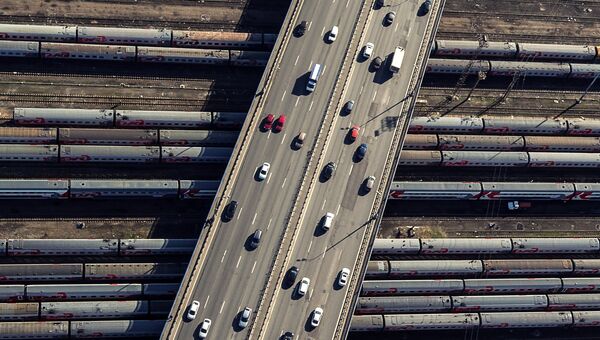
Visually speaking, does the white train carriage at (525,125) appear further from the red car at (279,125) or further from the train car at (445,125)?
the red car at (279,125)

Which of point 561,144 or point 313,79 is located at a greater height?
point 561,144

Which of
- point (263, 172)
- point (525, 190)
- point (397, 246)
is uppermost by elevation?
point (525, 190)

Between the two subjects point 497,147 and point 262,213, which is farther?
point 497,147

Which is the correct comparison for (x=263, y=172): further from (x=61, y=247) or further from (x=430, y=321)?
(x=430, y=321)

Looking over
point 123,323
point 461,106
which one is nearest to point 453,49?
point 461,106

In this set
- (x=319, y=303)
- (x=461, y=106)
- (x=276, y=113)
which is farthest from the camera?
(x=461, y=106)

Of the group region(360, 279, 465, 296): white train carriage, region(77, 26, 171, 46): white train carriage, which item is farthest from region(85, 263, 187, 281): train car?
region(77, 26, 171, 46): white train carriage

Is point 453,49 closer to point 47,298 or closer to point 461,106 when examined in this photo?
point 461,106

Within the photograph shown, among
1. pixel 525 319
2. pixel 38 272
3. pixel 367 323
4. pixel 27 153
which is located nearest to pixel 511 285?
pixel 525 319
